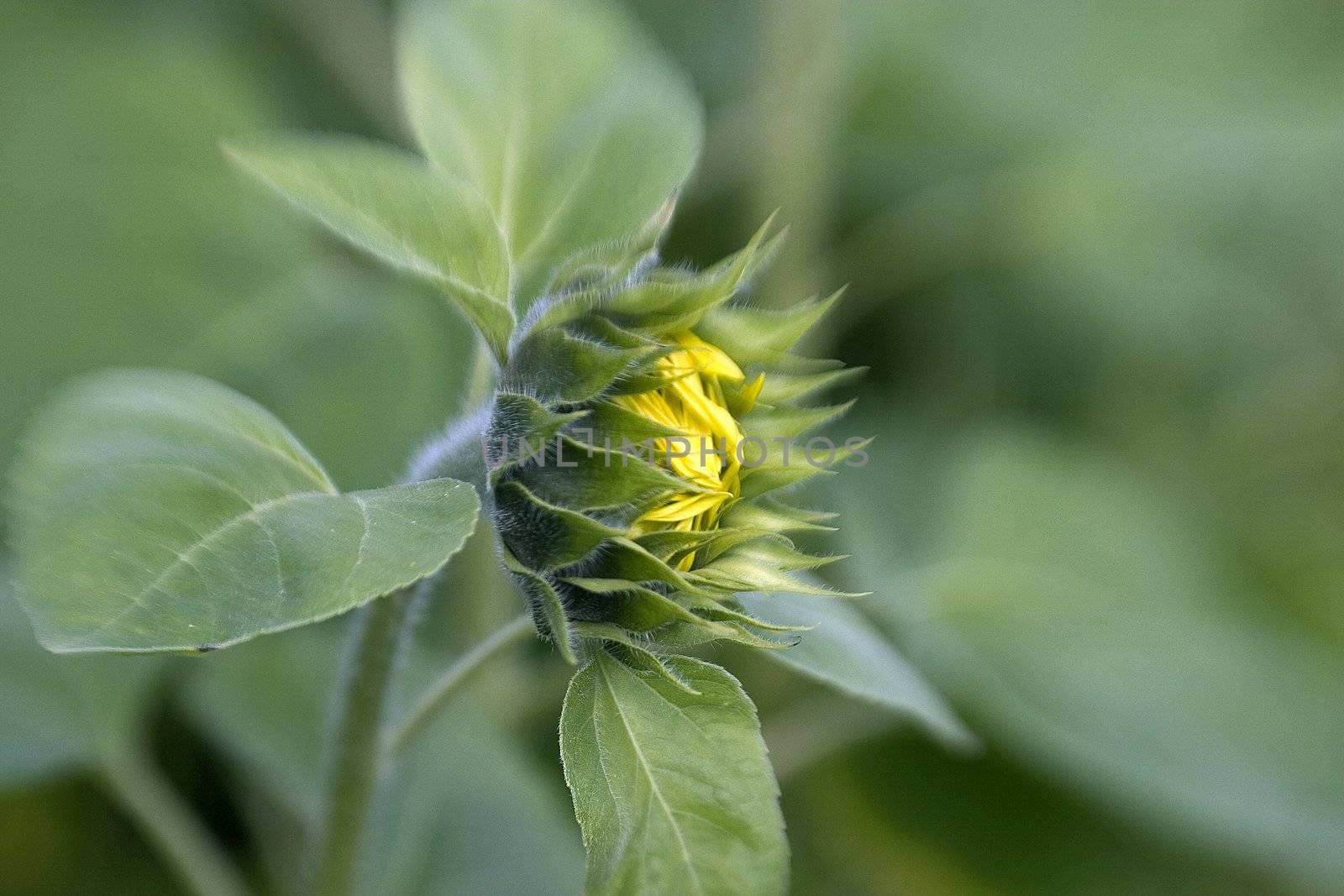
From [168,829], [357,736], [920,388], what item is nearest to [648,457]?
[357,736]

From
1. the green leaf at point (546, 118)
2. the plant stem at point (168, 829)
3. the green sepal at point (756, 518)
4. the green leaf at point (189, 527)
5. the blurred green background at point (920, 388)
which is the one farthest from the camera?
the blurred green background at point (920, 388)

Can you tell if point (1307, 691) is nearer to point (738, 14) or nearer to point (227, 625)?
point (738, 14)

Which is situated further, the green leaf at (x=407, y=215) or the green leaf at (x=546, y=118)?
the green leaf at (x=546, y=118)

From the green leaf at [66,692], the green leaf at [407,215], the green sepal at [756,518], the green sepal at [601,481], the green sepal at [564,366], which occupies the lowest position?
the green leaf at [66,692]

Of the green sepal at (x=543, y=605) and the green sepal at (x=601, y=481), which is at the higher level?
the green sepal at (x=601, y=481)

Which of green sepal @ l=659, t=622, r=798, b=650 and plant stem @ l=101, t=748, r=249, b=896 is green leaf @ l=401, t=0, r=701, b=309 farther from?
plant stem @ l=101, t=748, r=249, b=896

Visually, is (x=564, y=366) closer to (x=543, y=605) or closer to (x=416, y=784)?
(x=543, y=605)

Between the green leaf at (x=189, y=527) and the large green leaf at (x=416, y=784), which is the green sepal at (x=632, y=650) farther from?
the large green leaf at (x=416, y=784)

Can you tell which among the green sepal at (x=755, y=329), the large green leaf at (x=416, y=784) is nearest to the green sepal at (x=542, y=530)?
the green sepal at (x=755, y=329)
